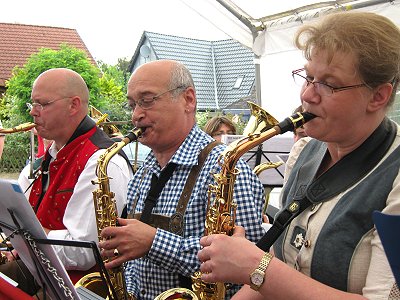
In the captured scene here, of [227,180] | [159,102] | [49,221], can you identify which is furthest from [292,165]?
[49,221]

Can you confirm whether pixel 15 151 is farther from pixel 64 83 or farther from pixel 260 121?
pixel 260 121

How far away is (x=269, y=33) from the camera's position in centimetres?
595

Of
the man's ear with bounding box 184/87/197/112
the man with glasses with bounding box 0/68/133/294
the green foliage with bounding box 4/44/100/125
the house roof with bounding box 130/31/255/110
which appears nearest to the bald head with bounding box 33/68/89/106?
the man with glasses with bounding box 0/68/133/294

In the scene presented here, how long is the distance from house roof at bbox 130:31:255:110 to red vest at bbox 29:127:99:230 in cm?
1995

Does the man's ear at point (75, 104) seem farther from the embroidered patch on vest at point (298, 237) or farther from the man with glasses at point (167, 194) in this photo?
the embroidered patch on vest at point (298, 237)

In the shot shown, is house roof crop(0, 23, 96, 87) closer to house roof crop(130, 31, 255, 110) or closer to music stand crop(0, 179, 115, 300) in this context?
house roof crop(130, 31, 255, 110)

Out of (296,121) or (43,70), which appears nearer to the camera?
(296,121)

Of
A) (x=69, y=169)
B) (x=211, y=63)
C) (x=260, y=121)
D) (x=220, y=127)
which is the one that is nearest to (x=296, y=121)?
(x=260, y=121)

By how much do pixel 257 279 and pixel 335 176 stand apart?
1.54 ft

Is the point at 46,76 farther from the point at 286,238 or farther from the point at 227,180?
the point at 286,238

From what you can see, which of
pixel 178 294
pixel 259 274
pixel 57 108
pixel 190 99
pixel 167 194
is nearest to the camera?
pixel 259 274

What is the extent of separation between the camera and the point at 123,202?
128 inches

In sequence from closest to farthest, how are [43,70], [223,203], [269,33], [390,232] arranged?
1. [390,232]
2. [223,203]
3. [269,33]
4. [43,70]

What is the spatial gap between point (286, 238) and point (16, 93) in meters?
13.0
